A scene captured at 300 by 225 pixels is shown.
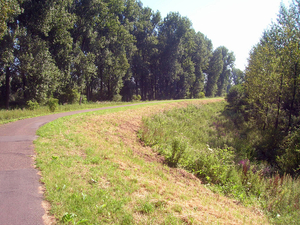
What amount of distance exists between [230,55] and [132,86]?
175ft

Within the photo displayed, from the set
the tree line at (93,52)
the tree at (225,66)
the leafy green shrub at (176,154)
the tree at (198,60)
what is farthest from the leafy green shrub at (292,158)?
the tree at (225,66)

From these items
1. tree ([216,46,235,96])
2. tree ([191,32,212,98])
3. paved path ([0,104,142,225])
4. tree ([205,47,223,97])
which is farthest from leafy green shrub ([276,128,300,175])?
tree ([216,46,235,96])

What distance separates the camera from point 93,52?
113 ft

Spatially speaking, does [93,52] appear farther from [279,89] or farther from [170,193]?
[170,193]

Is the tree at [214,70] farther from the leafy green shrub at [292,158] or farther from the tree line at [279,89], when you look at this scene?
the leafy green shrub at [292,158]

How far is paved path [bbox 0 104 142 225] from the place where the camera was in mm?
3636

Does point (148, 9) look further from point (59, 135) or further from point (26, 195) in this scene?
point (26, 195)

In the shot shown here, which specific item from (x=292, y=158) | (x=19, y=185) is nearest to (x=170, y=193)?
(x=19, y=185)

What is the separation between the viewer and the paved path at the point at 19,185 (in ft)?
11.9

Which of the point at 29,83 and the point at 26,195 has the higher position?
the point at 29,83

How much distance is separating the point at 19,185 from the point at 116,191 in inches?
88.6

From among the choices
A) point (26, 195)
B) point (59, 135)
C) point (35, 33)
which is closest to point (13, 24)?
point (35, 33)

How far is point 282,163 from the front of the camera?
12.2m

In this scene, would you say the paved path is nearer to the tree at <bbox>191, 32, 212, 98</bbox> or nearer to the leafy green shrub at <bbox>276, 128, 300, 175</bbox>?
the leafy green shrub at <bbox>276, 128, 300, 175</bbox>
